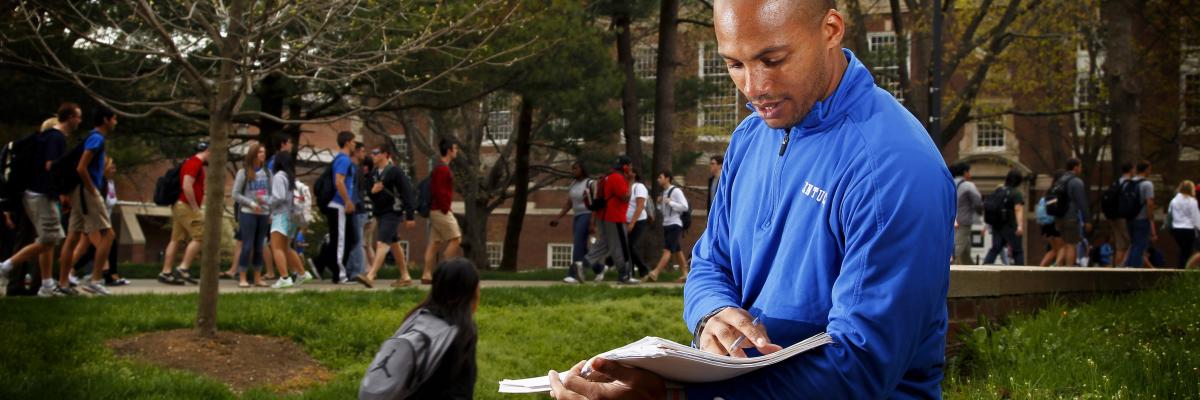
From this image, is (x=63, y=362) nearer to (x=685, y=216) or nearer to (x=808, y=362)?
(x=808, y=362)

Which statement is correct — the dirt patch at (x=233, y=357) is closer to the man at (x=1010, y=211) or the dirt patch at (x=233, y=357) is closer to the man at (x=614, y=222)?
the man at (x=614, y=222)

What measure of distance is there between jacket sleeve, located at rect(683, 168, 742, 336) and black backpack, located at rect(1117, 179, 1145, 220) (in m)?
17.4

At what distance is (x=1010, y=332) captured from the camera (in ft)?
23.8

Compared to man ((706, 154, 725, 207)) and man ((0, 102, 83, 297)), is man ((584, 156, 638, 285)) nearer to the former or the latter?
man ((706, 154, 725, 207))

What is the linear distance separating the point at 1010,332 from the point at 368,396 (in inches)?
143

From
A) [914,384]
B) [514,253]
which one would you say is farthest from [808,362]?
[514,253]

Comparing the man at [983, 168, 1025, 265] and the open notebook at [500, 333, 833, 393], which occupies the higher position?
the man at [983, 168, 1025, 265]

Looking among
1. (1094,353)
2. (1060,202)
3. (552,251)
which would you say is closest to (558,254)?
(552,251)

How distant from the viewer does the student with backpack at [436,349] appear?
6.16 metres

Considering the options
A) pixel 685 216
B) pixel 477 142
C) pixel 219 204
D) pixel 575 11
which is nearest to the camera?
pixel 219 204

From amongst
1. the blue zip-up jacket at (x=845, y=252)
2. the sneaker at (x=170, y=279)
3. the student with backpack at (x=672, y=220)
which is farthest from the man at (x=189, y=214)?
the blue zip-up jacket at (x=845, y=252)

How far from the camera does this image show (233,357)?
981cm

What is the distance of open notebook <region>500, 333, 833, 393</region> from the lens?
2.07 metres

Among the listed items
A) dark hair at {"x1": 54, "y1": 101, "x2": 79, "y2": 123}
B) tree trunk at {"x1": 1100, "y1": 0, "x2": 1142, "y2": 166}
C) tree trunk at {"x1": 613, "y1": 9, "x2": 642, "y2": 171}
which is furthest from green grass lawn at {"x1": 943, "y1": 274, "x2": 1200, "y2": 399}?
tree trunk at {"x1": 613, "y1": 9, "x2": 642, "y2": 171}
